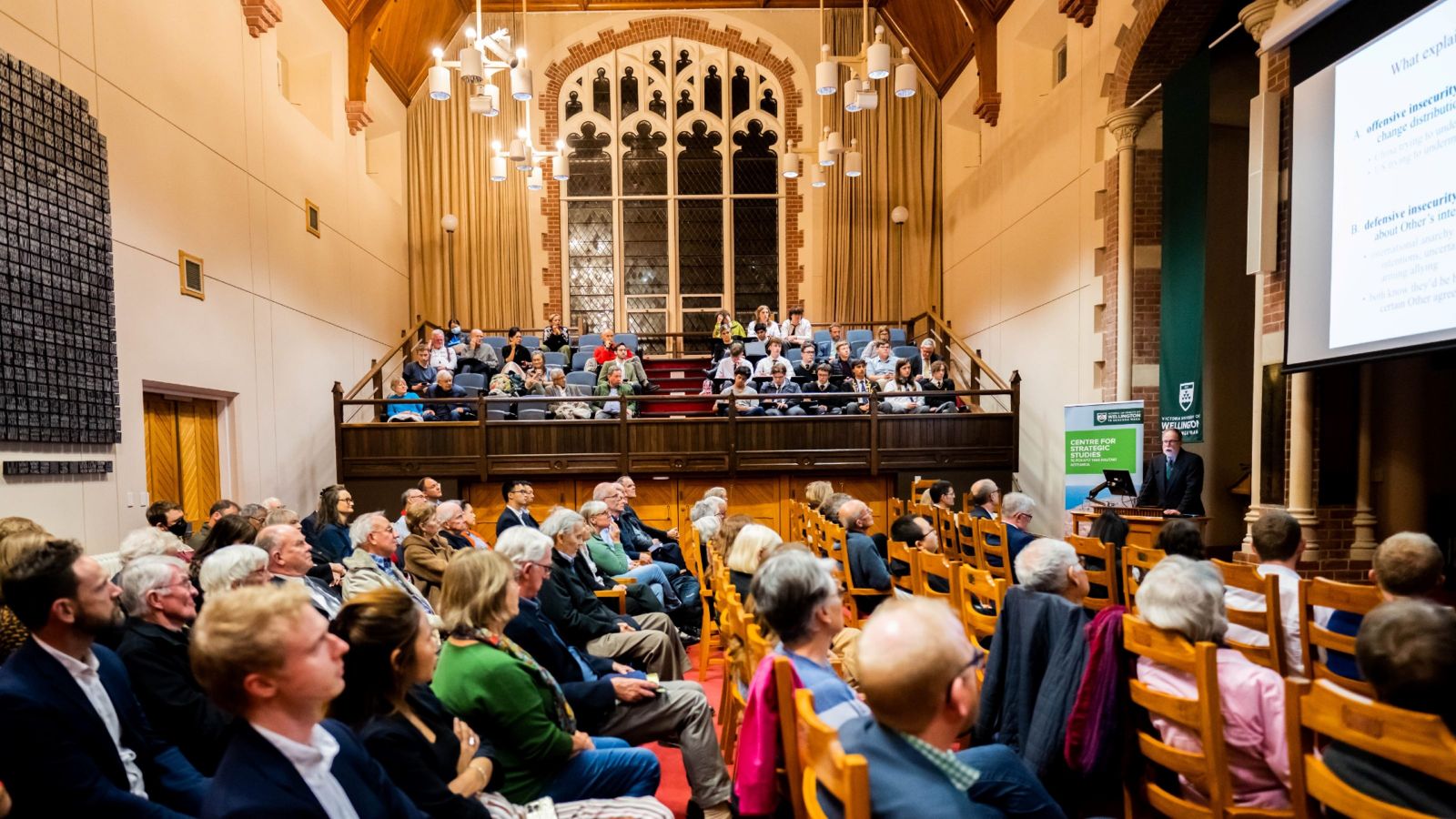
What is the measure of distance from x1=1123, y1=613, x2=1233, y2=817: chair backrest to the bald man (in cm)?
74

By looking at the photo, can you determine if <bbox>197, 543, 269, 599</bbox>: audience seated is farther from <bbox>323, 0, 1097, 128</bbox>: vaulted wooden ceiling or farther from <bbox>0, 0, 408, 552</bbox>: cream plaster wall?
<bbox>323, 0, 1097, 128</bbox>: vaulted wooden ceiling

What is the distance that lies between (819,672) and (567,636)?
1.85 meters

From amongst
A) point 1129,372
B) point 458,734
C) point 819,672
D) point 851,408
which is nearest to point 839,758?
point 819,672

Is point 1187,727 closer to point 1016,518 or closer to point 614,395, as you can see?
point 1016,518

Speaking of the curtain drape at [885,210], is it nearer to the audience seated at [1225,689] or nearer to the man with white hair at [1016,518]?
the man with white hair at [1016,518]

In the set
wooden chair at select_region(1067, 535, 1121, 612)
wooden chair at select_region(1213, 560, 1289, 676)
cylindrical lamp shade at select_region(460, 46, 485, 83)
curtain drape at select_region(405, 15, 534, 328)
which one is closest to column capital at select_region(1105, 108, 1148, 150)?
wooden chair at select_region(1067, 535, 1121, 612)

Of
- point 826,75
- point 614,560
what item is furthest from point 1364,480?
point 826,75

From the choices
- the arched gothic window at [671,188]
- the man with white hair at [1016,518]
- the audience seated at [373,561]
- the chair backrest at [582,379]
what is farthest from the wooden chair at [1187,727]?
the arched gothic window at [671,188]

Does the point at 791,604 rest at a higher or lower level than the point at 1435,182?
lower

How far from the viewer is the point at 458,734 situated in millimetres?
2033

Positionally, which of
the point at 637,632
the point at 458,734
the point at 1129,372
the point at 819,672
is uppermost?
the point at 1129,372

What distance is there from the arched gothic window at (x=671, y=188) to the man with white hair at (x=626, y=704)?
10686 millimetres

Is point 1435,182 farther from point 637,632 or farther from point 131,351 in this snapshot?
point 131,351

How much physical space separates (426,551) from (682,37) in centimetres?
1104
